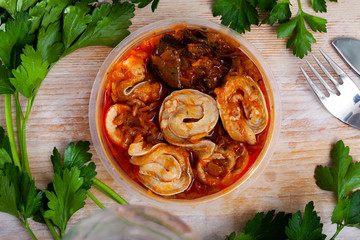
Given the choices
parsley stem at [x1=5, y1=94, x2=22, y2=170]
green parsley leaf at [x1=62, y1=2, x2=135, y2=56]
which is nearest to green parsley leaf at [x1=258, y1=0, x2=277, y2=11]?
green parsley leaf at [x1=62, y1=2, x2=135, y2=56]

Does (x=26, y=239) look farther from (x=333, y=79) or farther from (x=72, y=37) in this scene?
(x=333, y=79)

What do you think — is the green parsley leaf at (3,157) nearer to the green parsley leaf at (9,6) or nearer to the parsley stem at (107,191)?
the parsley stem at (107,191)

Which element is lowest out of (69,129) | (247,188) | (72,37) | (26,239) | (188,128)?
(26,239)

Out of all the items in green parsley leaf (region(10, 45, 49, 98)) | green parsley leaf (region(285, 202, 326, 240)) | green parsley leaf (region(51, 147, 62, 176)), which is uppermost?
green parsley leaf (region(10, 45, 49, 98))

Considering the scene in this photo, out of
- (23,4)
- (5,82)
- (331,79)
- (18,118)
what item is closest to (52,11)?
(23,4)

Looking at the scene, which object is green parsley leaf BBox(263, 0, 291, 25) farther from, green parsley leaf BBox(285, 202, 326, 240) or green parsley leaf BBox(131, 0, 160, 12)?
green parsley leaf BBox(285, 202, 326, 240)

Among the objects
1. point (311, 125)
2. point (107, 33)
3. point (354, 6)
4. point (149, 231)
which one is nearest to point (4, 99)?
point (107, 33)

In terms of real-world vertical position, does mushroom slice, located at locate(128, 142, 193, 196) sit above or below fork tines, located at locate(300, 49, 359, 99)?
below
